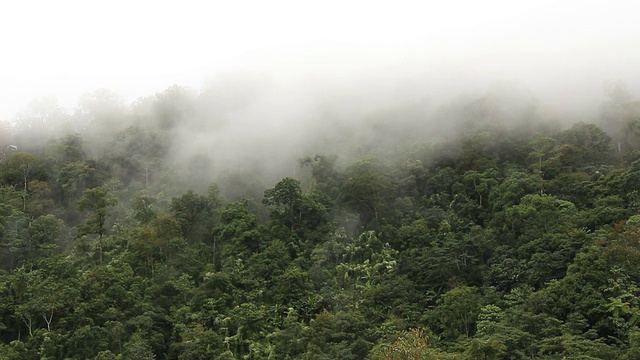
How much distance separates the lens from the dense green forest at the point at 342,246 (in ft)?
73.9

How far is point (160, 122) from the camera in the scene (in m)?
52.2

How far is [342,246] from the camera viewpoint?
32.6m

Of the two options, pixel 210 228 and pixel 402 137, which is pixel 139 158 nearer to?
pixel 210 228

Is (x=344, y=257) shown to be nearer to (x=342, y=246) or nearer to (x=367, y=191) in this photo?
(x=342, y=246)

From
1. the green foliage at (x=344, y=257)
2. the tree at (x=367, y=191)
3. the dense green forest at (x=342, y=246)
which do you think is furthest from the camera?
the tree at (x=367, y=191)

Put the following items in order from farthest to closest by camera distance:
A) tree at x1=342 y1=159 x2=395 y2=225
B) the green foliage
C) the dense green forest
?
tree at x1=342 y1=159 x2=395 y2=225, the dense green forest, the green foliage

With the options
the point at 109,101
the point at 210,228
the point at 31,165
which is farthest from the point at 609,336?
the point at 109,101

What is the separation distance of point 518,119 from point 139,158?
106ft

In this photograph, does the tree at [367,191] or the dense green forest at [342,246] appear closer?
the dense green forest at [342,246]

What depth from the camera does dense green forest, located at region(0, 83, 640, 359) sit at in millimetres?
22516

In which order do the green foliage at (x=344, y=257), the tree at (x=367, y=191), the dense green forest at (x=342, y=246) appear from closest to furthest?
the green foliage at (x=344, y=257), the dense green forest at (x=342, y=246), the tree at (x=367, y=191)

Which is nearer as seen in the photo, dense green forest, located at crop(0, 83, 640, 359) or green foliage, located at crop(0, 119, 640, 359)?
green foliage, located at crop(0, 119, 640, 359)

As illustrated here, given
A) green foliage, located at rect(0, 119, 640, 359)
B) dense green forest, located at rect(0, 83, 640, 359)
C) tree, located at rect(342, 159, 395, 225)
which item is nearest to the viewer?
green foliage, located at rect(0, 119, 640, 359)

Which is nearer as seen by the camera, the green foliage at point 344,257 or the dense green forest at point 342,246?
the green foliage at point 344,257
